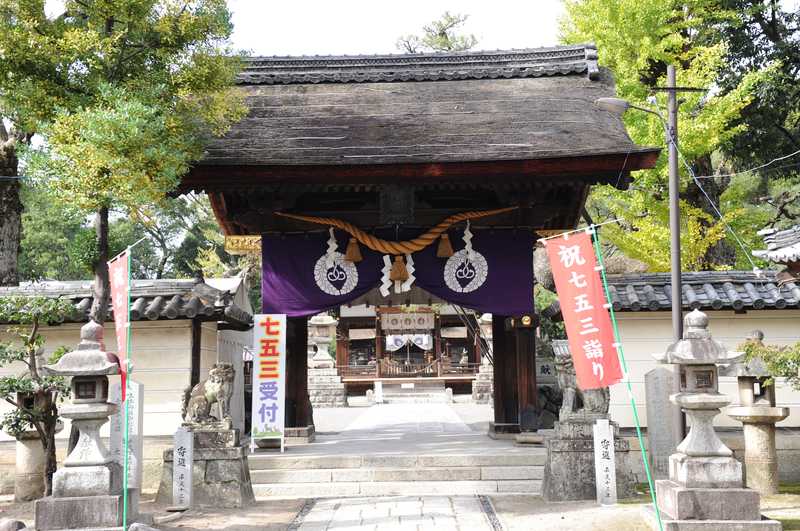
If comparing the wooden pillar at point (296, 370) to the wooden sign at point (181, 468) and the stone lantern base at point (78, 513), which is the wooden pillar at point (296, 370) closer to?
the wooden sign at point (181, 468)

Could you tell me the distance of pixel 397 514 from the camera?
8.45 metres

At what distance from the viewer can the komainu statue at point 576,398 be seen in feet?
30.6

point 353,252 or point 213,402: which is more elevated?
point 353,252

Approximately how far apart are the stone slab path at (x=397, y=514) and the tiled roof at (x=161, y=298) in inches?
131

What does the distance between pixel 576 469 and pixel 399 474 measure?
8.52ft

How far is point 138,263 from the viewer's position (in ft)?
128

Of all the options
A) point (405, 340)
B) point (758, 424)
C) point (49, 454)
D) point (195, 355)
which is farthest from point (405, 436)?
point (405, 340)

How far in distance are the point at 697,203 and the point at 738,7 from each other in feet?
18.5

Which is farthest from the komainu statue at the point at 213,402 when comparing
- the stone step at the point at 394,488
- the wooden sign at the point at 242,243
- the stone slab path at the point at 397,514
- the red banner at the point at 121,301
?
the wooden sign at the point at 242,243

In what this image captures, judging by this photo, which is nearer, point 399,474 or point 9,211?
point 399,474

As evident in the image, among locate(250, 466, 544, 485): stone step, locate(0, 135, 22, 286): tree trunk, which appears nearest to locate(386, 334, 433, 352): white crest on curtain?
locate(0, 135, 22, 286): tree trunk

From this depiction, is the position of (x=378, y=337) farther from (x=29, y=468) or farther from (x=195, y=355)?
(x=29, y=468)

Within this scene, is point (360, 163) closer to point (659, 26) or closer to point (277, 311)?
point (277, 311)

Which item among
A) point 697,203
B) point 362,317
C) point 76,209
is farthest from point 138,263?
point 76,209
